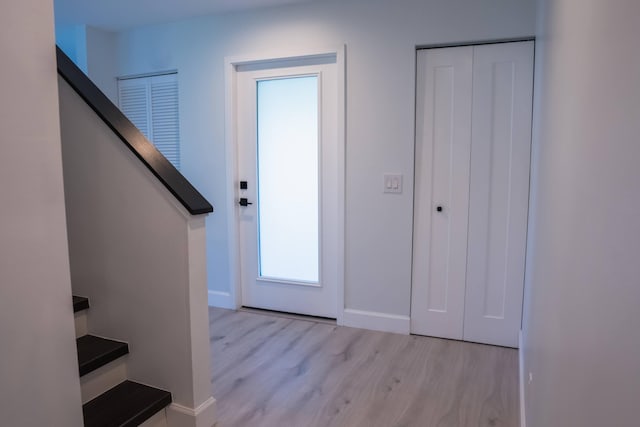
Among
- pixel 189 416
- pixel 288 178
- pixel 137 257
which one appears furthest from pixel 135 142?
pixel 288 178

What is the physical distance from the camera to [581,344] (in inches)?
24.8

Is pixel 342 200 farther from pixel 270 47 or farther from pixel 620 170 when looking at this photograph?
pixel 620 170

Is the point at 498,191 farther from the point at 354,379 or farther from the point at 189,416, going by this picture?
the point at 189,416

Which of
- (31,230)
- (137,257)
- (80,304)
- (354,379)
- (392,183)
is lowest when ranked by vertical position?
(354,379)

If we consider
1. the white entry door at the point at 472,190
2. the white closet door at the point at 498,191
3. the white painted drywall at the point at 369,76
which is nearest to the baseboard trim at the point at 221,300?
the white painted drywall at the point at 369,76

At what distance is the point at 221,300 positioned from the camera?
364cm

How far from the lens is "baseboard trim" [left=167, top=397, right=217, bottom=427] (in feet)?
6.13

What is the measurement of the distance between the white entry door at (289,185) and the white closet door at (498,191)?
3.24 ft

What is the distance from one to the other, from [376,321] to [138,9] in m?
3.02

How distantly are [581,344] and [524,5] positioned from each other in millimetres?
2636

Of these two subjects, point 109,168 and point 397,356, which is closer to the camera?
point 109,168

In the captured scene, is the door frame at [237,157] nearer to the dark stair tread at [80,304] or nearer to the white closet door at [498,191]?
the white closet door at [498,191]

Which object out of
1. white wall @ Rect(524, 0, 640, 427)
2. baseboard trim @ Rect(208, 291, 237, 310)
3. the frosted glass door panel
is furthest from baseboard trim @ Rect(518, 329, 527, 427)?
baseboard trim @ Rect(208, 291, 237, 310)

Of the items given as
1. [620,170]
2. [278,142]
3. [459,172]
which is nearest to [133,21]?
[278,142]
